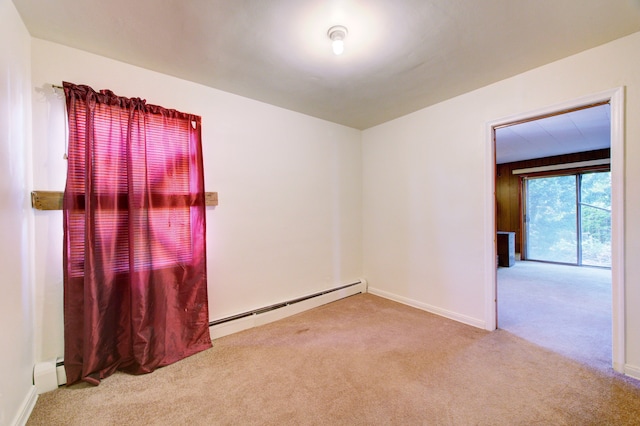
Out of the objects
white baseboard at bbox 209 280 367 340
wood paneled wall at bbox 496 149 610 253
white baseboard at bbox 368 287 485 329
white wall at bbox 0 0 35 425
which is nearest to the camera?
white wall at bbox 0 0 35 425

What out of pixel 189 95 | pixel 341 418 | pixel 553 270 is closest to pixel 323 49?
pixel 189 95

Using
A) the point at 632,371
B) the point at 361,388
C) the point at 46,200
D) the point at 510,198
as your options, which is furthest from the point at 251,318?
the point at 510,198

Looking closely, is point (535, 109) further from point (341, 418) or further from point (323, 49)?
point (341, 418)

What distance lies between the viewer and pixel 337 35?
171 centimetres

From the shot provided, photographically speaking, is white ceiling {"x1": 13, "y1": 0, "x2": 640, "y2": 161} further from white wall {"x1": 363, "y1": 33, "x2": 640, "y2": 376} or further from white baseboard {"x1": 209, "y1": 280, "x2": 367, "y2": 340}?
white baseboard {"x1": 209, "y1": 280, "x2": 367, "y2": 340}

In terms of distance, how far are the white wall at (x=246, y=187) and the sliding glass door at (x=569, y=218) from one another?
16.7 ft

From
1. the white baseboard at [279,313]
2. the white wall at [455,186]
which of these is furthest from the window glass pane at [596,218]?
the white baseboard at [279,313]

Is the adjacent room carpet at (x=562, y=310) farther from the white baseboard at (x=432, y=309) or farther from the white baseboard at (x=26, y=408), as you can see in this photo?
the white baseboard at (x=26, y=408)

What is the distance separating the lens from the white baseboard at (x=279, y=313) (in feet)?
8.13

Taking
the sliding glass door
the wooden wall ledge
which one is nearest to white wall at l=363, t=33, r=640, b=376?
the wooden wall ledge

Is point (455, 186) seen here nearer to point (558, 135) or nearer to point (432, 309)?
point (432, 309)

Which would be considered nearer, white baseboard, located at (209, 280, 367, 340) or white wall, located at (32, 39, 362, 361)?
white wall, located at (32, 39, 362, 361)

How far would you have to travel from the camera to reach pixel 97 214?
6.10 ft

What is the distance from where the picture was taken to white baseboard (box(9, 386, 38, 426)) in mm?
1434
